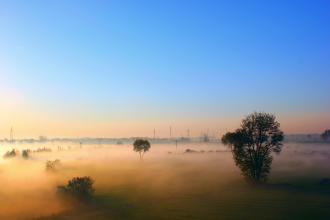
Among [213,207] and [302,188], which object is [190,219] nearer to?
[213,207]

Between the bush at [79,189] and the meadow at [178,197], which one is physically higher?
the bush at [79,189]

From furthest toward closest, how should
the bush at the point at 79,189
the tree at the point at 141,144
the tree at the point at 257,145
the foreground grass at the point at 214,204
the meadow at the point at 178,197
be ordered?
the tree at the point at 141,144 < the tree at the point at 257,145 < the bush at the point at 79,189 < the meadow at the point at 178,197 < the foreground grass at the point at 214,204

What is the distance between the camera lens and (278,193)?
8881 cm

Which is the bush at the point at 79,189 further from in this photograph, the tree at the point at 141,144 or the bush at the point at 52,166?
the tree at the point at 141,144

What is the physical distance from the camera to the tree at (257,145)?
109 meters

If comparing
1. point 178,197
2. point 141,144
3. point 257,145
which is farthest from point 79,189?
point 141,144

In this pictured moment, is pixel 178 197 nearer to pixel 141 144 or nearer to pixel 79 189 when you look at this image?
pixel 79 189

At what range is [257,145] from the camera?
110062mm

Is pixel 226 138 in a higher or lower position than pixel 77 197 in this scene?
higher

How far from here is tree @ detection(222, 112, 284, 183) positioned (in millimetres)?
109062

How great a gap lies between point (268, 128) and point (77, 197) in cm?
5192

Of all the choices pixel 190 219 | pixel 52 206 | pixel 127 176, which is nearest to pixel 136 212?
pixel 190 219

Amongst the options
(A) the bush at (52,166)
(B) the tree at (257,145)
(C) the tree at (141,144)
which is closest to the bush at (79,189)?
(B) the tree at (257,145)

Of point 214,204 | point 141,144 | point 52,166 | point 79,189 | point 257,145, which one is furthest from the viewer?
point 141,144
